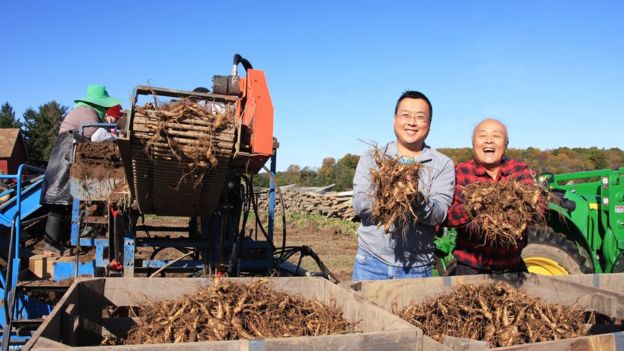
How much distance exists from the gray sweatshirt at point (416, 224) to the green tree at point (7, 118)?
58.7 meters

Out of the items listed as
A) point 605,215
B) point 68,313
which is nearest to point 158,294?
point 68,313

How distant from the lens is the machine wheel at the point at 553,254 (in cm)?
667

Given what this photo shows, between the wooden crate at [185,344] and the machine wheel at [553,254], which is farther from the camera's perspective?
the machine wheel at [553,254]

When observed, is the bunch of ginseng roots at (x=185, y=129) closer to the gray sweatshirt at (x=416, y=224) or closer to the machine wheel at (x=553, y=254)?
the gray sweatshirt at (x=416, y=224)

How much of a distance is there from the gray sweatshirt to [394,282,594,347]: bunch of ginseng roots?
1.37 ft

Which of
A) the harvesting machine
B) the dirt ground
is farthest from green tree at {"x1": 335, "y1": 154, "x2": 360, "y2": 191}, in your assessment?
the harvesting machine

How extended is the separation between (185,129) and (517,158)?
3786 cm

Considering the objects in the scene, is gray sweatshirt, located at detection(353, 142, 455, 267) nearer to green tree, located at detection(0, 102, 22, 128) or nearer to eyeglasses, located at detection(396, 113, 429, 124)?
eyeglasses, located at detection(396, 113, 429, 124)

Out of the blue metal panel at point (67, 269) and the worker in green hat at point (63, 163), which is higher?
the worker in green hat at point (63, 163)

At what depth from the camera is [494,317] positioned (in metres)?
2.83

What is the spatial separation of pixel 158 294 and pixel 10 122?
6200cm

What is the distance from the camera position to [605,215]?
7090 mm

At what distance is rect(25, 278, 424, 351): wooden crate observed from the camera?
195 centimetres

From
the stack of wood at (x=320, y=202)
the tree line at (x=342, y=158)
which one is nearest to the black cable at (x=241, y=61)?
the stack of wood at (x=320, y=202)
